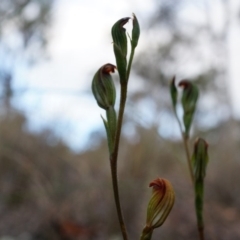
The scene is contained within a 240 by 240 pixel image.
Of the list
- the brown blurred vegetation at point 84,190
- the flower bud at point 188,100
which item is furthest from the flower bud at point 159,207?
the brown blurred vegetation at point 84,190

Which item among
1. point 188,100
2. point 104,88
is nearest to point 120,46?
point 104,88

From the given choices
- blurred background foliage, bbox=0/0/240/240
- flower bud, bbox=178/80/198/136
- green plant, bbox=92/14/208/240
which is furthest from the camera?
blurred background foliage, bbox=0/0/240/240

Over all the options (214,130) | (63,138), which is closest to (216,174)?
(63,138)

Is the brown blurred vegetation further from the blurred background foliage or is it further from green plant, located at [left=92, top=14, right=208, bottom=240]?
A: green plant, located at [left=92, top=14, right=208, bottom=240]

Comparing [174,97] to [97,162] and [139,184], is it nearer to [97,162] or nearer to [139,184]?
[139,184]

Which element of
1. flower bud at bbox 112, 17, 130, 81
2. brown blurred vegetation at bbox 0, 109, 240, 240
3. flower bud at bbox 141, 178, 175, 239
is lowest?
brown blurred vegetation at bbox 0, 109, 240, 240

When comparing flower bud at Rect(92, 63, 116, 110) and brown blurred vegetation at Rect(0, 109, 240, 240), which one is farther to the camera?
brown blurred vegetation at Rect(0, 109, 240, 240)

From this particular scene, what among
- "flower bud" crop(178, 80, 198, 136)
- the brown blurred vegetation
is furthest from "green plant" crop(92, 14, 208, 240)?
the brown blurred vegetation
